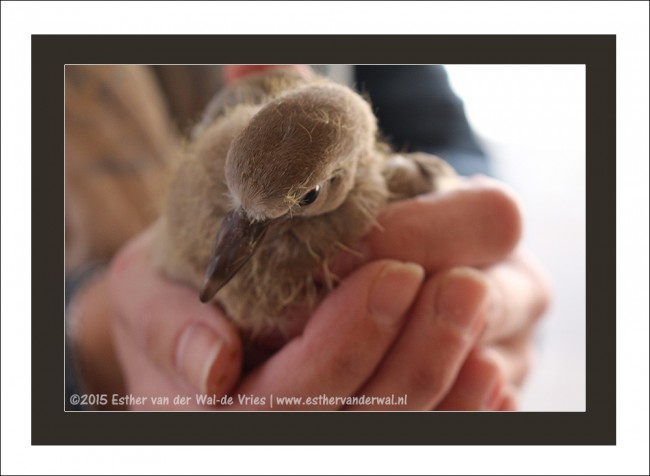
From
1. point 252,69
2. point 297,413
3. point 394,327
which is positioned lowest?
point 297,413

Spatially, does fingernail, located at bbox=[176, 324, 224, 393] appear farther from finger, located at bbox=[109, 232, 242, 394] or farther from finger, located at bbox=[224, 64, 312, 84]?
finger, located at bbox=[224, 64, 312, 84]

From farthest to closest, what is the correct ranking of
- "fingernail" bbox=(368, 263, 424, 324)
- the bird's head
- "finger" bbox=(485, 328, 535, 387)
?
1. "finger" bbox=(485, 328, 535, 387)
2. "fingernail" bbox=(368, 263, 424, 324)
3. the bird's head

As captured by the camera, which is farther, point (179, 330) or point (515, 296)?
point (515, 296)

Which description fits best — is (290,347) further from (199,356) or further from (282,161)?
(282,161)

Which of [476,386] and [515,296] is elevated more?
[515,296]

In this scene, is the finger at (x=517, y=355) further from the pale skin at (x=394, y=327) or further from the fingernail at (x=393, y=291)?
the fingernail at (x=393, y=291)

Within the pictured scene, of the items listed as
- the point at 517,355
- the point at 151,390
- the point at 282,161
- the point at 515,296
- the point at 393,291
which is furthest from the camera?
the point at 517,355

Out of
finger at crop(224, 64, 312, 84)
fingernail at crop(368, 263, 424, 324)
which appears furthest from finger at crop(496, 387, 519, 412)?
finger at crop(224, 64, 312, 84)

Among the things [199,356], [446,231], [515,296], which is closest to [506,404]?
[515,296]
